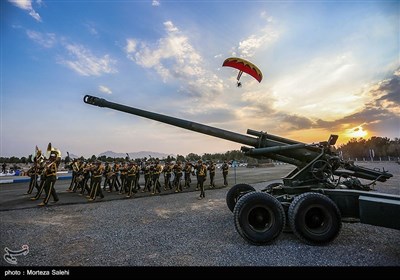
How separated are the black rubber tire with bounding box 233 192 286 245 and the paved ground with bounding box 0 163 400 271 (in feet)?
0.62

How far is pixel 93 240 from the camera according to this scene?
5527 millimetres

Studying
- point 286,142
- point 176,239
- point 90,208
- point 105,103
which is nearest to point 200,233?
point 176,239

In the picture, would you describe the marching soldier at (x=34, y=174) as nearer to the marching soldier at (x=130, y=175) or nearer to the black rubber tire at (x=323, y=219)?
the marching soldier at (x=130, y=175)

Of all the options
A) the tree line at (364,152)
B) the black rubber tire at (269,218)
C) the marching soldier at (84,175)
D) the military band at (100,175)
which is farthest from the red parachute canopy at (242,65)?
the tree line at (364,152)

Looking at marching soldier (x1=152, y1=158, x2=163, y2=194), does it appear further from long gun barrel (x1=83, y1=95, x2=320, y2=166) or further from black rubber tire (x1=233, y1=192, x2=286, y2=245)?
black rubber tire (x1=233, y1=192, x2=286, y2=245)

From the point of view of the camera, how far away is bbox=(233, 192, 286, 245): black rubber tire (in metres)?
5.05

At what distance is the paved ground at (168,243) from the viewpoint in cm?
424

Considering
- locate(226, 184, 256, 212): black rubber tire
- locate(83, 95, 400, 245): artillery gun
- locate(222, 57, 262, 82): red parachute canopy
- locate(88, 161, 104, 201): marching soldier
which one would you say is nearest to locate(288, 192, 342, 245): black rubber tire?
locate(83, 95, 400, 245): artillery gun

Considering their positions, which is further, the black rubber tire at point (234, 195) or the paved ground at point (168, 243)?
the black rubber tire at point (234, 195)

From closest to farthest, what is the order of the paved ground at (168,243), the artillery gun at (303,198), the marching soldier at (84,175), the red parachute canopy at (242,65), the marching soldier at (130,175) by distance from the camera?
the paved ground at (168,243) → the artillery gun at (303,198) → the red parachute canopy at (242,65) → the marching soldier at (130,175) → the marching soldier at (84,175)

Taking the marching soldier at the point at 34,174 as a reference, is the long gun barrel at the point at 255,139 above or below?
above

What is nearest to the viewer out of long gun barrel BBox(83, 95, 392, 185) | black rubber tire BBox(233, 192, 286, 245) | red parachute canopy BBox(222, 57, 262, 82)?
black rubber tire BBox(233, 192, 286, 245)

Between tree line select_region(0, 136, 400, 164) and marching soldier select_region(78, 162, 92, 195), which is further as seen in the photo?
tree line select_region(0, 136, 400, 164)

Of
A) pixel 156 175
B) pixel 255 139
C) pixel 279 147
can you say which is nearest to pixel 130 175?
pixel 156 175
